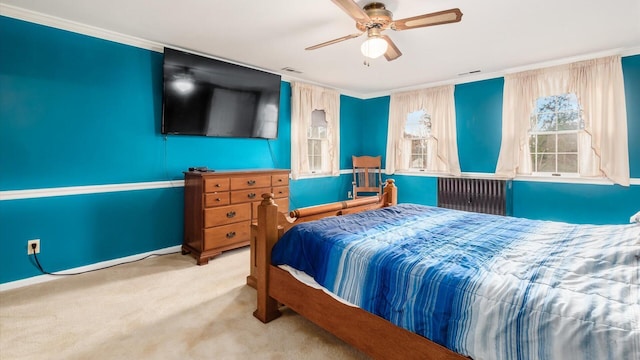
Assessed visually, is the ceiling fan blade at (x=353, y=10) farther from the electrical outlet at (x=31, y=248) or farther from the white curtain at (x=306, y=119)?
the electrical outlet at (x=31, y=248)

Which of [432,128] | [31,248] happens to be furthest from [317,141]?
[31,248]

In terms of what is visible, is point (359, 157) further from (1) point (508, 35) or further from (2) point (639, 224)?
(2) point (639, 224)

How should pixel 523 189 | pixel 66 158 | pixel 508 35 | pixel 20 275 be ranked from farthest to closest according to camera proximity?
1. pixel 523 189
2. pixel 508 35
3. pixel 66 158
4. pixel 20 275

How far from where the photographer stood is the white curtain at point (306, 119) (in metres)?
4.69

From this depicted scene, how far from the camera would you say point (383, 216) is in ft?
8.06

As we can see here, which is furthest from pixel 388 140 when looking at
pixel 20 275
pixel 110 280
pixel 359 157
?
pixel 20 275

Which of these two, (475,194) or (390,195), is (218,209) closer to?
(390,195)

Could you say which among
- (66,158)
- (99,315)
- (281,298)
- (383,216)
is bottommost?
(99,315)

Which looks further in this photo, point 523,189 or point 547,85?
point 523,189

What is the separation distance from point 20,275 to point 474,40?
4848mm

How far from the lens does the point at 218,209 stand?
3.29m

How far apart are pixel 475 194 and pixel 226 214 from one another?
138 inches

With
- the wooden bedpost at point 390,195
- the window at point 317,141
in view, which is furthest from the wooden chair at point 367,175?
the wooden bedpost at point 390,195

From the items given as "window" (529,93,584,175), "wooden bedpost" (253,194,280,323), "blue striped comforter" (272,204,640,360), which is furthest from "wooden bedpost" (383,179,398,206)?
"window" (529,93,584,175)
